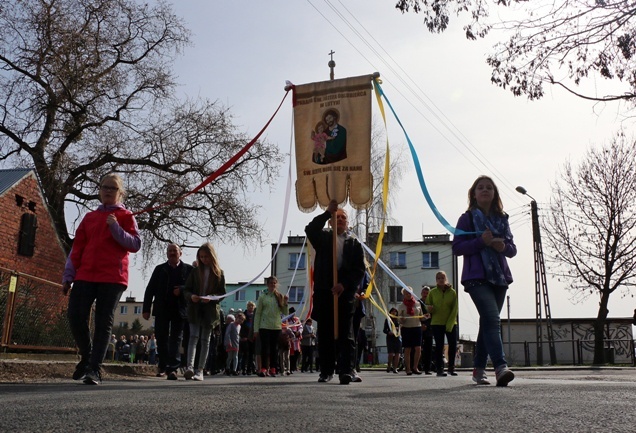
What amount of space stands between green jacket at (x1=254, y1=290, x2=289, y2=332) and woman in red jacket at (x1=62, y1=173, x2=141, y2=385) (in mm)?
5500

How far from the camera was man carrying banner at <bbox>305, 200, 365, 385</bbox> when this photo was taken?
7922 mm

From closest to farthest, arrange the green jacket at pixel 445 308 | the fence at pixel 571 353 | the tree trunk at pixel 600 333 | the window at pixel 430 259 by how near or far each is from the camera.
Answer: the green jacket at pixel 445 308 → the tree trunk at pixel 600 333 → the fence at pixel 571 353 → the window at pixel 430 259

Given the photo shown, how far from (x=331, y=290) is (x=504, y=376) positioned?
214cm

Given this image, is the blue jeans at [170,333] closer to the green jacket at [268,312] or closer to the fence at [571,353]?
the green jacket at [268,312]

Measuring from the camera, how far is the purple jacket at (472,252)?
6816 mm

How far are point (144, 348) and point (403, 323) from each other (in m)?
31.6

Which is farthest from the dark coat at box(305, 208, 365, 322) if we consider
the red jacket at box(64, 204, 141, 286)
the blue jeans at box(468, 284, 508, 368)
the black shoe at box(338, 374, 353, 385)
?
the red jacket at box(64, 204, 141, 286)

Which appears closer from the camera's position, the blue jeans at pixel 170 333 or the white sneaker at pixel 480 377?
the white sneaker at pixel 480 377

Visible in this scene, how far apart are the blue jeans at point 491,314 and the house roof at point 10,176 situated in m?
18.2

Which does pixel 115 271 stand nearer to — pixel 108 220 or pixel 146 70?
pixel 108 220

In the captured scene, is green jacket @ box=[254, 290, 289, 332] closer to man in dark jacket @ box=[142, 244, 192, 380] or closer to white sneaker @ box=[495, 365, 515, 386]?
man in dark jacket @ box=[142, 244, 192, 380]

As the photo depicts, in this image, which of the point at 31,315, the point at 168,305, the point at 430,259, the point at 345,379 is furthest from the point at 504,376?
the point at 430,259

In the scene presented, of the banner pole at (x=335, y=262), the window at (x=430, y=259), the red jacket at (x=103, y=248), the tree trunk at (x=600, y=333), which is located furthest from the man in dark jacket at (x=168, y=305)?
the window at (x=430, y=259)

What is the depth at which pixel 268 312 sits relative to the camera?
41.3ft
